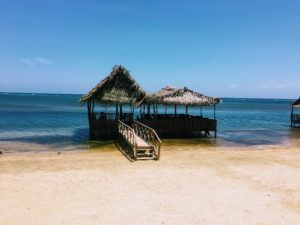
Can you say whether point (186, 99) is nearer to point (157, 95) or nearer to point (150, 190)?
point (157, 95)

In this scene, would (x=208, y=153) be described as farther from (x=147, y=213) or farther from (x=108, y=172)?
(x=147, y=213)

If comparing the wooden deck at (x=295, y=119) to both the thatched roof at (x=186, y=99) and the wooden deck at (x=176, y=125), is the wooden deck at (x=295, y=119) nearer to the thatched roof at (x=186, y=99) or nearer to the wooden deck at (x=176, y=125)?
the wooden deck at (x=176, y=125)

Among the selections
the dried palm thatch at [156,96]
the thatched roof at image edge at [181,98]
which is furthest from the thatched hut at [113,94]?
the thatched roof at image edge at [181,98]

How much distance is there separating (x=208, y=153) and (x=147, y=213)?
903cm

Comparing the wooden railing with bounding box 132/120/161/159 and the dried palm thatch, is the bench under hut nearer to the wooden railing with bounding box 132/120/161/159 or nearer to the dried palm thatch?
the dried palm thatch

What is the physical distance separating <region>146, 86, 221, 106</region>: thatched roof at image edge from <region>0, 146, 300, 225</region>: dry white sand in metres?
7.82

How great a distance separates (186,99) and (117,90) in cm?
467

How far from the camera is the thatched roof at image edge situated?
2280 cm

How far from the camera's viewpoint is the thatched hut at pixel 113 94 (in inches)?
830

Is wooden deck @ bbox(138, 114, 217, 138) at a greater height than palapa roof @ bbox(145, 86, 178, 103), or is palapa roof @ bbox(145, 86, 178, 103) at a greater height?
palapa roof @ bbox(145, 86, 178, 103)

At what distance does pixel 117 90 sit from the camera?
2142 centimetres

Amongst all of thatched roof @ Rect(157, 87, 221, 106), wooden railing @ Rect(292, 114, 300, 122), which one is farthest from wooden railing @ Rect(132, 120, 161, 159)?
wooden railing @ Rect(292, 114, 300, 122)

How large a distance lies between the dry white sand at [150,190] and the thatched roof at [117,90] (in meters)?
6.32

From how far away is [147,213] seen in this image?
26.9 ft
